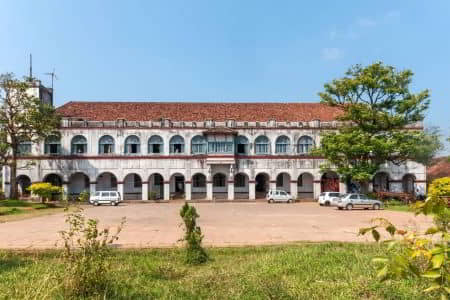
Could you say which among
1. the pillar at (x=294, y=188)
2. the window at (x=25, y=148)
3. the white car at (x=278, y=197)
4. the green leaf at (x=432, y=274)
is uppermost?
the window at (x=25, y=148)

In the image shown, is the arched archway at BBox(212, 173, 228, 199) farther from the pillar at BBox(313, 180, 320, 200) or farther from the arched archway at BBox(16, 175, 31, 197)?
the arched archway at BBox(16, 175, 31, 197)

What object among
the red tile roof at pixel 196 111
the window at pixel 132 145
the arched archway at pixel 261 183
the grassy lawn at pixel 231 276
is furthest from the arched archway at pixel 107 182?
the grassy lawn at pixel 231 276

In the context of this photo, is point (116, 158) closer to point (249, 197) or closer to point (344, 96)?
point (249, 197)

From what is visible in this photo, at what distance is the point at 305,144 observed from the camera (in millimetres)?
35031

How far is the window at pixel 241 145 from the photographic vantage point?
34812mm

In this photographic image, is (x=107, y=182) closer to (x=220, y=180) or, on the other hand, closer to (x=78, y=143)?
(x=78, y=143)

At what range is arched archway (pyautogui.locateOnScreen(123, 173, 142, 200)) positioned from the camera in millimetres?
35188

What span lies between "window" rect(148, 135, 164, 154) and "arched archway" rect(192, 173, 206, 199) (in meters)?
4.68

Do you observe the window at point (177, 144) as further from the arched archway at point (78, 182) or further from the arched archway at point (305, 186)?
the arched archway at point (305, 186)

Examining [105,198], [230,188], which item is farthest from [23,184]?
[230,188]

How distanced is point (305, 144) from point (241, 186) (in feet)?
26.3

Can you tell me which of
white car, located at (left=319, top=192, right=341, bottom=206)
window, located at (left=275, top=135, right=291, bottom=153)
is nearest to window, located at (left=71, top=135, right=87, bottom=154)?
window, located at (left=275, top=135, right=291, bottom=153)

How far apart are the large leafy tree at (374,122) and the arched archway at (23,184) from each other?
2895 centimetres

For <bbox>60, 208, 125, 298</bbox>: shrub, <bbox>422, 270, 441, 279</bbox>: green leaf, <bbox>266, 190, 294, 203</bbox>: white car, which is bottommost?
<bbox>266, 190, 294, 203</bbox>: white car
